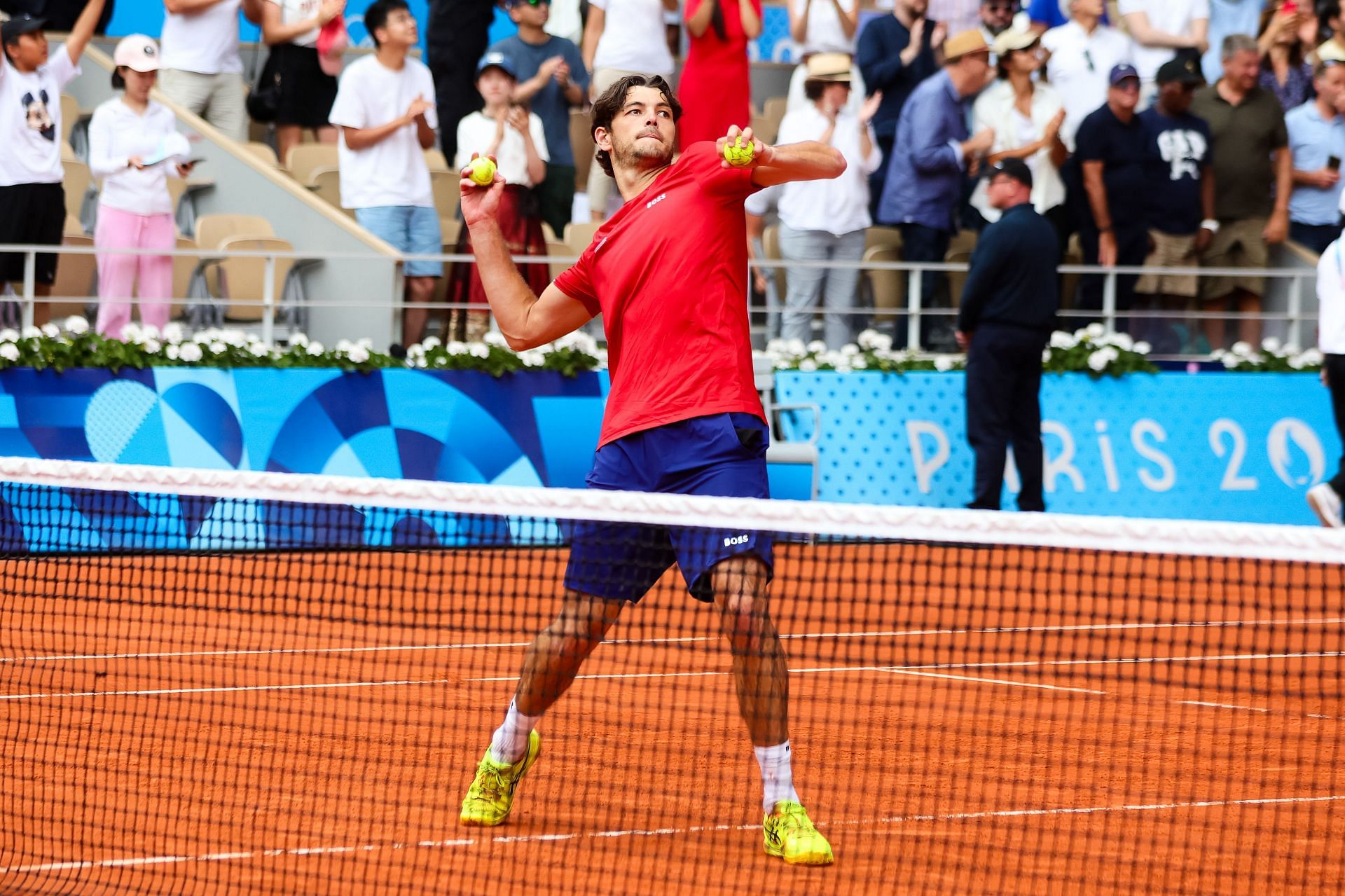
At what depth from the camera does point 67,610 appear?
8273 mm

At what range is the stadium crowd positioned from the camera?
11.6m

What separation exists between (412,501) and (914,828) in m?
1.69

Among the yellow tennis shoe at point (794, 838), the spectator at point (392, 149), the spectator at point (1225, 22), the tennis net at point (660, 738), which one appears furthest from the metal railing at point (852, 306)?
the yellow tennis shoe at point (794, 838)

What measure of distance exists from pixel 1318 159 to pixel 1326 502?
4.46m

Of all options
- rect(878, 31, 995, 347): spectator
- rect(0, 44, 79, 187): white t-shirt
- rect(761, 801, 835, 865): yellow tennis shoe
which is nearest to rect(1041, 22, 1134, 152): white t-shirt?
rect(878, 31, 995, 347): spectator

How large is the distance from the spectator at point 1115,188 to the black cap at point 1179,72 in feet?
0.99

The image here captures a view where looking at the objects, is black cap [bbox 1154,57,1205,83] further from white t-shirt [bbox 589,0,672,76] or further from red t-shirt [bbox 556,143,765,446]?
red t-shirt [bbox 556,143,765,446]

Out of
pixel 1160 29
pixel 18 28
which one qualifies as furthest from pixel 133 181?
pixel 1160 29

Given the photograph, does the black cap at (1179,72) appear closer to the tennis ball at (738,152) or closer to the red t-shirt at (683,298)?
the red t-shirt at (683,298)

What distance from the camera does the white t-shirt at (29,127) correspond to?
1045 centimetres

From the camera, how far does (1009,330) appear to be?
1094cm

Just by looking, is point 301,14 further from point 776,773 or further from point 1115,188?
point 776,773

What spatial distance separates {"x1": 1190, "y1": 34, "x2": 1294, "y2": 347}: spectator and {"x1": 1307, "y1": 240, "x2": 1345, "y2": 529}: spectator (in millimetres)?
3163

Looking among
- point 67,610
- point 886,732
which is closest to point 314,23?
point 67,610
